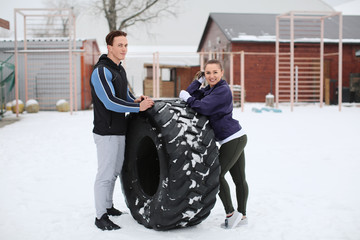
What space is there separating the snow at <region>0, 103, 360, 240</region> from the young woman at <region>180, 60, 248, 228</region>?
22 centimetres

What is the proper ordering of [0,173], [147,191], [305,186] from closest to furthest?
1. [147,191]
2. [305,186]
3. [0,173]

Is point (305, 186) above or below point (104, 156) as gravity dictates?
below

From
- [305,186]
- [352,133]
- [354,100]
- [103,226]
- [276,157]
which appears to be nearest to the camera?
[103,226]

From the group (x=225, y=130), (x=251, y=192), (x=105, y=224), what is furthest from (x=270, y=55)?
(x=105, y=224)

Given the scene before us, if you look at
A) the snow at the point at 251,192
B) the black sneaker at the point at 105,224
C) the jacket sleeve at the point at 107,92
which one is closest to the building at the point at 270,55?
the snow at the point at 251,192

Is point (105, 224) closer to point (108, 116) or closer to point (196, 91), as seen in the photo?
point (108, 116)

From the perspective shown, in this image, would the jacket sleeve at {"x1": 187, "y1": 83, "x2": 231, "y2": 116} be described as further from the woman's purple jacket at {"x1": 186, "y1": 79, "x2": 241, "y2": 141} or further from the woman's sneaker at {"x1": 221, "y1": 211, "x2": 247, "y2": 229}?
the woman's sneaker at {"x1": 221, "y1": 211, "x2": 247, "y2": 229}

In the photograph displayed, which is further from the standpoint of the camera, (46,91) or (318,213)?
(46,91)

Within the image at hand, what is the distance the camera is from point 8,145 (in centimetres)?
788

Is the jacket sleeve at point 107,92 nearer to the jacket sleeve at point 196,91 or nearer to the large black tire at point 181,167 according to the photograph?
the large black tire at point 181,167

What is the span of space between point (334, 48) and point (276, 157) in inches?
714

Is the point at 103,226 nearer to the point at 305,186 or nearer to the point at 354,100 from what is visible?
the point at 305,186

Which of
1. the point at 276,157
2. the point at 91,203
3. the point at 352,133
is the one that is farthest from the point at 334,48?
the point at 91,203

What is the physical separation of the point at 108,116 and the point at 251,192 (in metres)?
1.93
